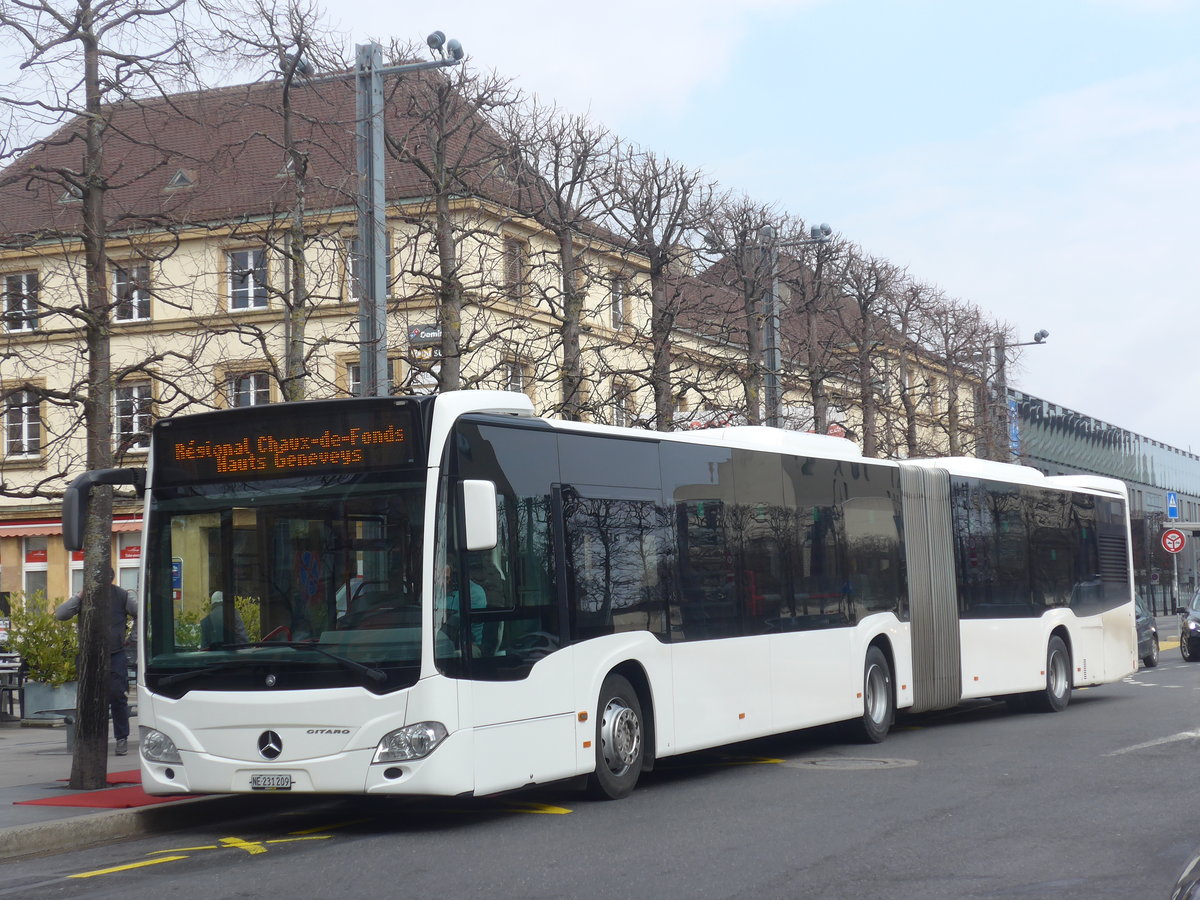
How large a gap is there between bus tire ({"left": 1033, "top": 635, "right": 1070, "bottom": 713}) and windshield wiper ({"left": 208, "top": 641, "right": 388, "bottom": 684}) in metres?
12.7

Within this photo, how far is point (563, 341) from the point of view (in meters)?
25.0

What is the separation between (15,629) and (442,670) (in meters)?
11.5

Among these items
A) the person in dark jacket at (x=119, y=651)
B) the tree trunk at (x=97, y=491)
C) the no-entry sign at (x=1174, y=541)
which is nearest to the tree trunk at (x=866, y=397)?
the no-entry sign at (x=1174, y=541)

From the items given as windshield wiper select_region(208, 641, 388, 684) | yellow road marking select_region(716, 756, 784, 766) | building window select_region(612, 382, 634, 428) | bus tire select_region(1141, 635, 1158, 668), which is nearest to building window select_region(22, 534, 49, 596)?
building window select_region(612, 382, 634, 428)

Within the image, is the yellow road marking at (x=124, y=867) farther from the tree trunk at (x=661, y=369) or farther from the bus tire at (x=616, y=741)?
the tree trunk at (x=661, y=369)

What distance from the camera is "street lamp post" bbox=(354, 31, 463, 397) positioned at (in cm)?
1588

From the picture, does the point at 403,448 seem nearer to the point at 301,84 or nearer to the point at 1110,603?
the point at 301,84

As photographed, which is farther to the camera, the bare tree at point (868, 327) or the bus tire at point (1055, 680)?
the bare tree at point (868, 327)

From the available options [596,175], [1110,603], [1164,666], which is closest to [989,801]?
[1110,603]

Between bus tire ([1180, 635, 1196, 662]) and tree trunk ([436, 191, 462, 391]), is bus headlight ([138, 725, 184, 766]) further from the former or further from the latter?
bus tire ([1180, 635, 1196, 662])

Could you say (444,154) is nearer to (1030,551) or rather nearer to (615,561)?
(1030,551)

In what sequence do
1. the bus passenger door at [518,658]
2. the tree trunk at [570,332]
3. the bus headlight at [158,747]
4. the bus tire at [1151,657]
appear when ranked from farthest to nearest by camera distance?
the bus tire at [1151,657], the tree trunk at [570,332], the bus headlight at [158,747], the bus passenger door at [518,658]

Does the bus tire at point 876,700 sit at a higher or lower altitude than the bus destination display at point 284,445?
lower

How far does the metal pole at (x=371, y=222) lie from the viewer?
1588 cm
